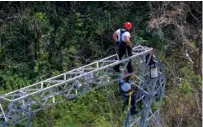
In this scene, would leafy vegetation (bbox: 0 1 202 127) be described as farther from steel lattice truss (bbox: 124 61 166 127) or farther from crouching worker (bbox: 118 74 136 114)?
crouching worker (bbox: 118 74 136 114)

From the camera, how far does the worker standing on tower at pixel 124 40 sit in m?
13.5

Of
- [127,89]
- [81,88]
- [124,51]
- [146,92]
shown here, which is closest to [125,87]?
[127,89]

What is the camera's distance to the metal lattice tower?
13133 mm

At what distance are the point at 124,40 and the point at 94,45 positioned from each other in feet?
29.2

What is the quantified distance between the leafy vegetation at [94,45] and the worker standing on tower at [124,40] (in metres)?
5.97

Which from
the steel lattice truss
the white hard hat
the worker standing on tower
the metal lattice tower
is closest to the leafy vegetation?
the steel lattice truss

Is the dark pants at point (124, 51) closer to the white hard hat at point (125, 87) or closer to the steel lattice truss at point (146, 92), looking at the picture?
the white hard hat at point (125, 87)

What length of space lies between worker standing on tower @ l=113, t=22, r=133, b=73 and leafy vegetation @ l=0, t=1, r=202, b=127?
5.97 metres

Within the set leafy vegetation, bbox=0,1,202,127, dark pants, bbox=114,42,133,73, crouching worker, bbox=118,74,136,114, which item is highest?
dark pants, bbox=114,42,133,73

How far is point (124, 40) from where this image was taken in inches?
534

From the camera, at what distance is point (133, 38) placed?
853 inches

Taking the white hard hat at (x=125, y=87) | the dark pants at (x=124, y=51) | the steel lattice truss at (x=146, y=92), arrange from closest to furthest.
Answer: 1. the dark pants at (x=124, y=51)
2. the white hard hat at (x=125, y=87)
3. the steel lattice truss at (x=146, y=92)

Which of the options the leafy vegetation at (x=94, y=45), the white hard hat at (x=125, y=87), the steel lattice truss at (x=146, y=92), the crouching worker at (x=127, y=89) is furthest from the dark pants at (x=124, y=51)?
the leafy vegetation at (x=94, y=45)

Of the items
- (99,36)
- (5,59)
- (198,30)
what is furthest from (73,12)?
(198,30)
